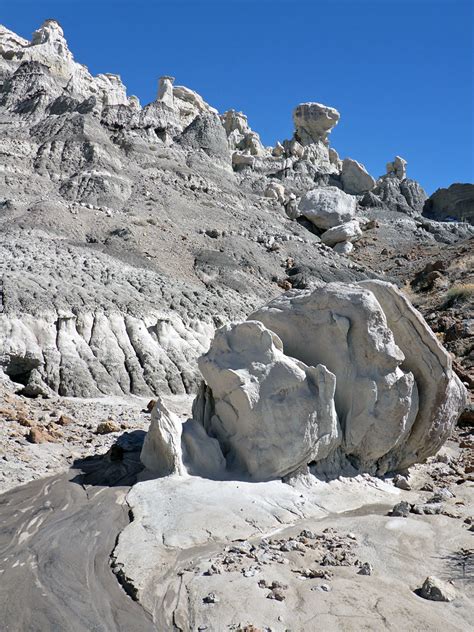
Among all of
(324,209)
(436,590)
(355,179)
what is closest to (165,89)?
(355,179)

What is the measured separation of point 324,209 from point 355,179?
1457cm

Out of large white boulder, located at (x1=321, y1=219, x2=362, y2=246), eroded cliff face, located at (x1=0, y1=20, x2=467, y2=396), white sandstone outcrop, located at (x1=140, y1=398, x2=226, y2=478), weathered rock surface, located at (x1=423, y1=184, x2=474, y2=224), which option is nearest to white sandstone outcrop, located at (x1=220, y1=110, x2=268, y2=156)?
eroded cliff face, located at (x1=0, y1=20, x2=467, y2=396)

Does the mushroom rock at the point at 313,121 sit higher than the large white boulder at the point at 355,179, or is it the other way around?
the mushroom rock at the point at 313,121

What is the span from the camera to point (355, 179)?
5606 centimetres

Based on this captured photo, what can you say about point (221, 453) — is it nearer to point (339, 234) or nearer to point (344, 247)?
point (344, 247)

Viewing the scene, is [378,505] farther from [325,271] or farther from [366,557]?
[325,271]

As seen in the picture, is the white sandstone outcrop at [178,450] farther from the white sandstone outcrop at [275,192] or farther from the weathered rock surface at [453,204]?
the weathered rock surface at [453,204]

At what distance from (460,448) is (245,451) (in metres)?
6.00

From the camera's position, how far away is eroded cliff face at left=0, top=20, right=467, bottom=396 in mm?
16078

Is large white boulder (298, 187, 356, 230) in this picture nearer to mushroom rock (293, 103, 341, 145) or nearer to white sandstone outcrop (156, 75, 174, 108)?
mushroom rock (293, 103, 341, 145)

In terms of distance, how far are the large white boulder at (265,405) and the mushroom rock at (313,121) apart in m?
54.6

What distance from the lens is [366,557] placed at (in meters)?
6.79

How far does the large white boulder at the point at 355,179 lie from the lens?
55625mm

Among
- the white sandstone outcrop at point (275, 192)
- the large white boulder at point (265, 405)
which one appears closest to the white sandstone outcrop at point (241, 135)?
the white sandstone outcrop at point (275, 192)
